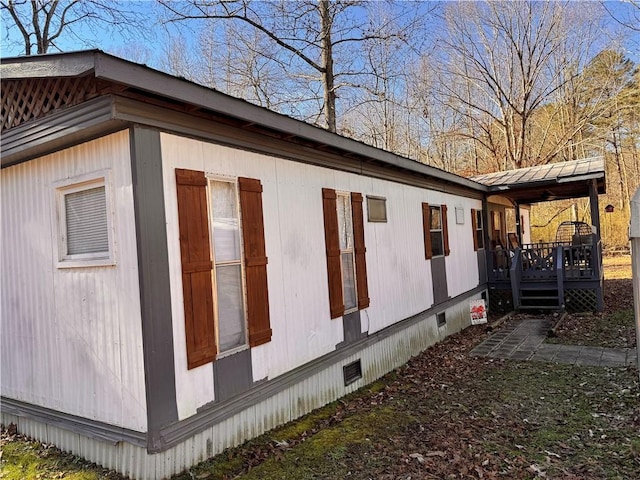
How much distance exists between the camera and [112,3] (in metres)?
12.8

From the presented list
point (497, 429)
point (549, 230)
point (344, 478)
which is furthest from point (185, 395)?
point (549, 230)

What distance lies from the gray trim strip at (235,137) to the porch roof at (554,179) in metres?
5.11

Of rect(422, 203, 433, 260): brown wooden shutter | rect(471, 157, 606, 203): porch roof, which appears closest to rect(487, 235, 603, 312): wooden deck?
rect(471, 157, 606, 203): porch roof

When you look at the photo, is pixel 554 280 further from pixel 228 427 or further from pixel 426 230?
pixel 228 427

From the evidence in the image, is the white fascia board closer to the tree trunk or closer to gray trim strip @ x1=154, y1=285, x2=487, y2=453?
gray trim strip @ x1=154, y1=285, x2=487, y2=453

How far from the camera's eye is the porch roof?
10.3 meters

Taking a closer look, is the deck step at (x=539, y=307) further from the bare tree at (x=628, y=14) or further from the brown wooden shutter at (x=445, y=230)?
the bare tree at (x=628, y=14)

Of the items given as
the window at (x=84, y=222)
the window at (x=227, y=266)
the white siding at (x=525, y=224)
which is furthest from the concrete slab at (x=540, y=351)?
the white siding at (x=525, y=224)

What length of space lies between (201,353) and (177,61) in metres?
14.7

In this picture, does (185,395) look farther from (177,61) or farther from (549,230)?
(549,230)

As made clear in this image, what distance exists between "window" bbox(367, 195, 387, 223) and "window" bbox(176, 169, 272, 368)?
2430mm

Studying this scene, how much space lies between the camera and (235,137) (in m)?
4.14

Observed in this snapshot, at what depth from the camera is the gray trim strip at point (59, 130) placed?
3.21m

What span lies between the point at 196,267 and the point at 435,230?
19.8 ft
